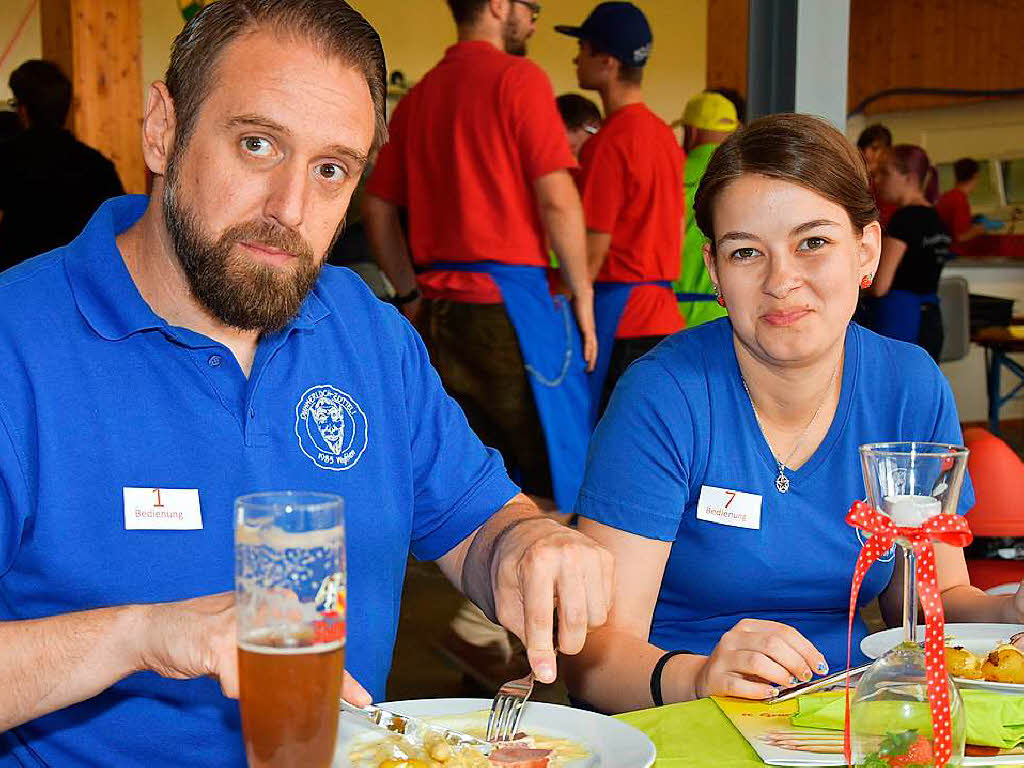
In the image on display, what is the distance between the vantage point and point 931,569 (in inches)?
42.3

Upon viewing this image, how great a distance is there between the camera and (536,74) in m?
3.65

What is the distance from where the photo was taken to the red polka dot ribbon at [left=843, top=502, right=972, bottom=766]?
104cm

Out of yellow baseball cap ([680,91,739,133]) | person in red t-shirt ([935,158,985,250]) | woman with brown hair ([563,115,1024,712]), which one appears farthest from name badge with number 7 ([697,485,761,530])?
person in red t-shirt ([935,158,985,250])

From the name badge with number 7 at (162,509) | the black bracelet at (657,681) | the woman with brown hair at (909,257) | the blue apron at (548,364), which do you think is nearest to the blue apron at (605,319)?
the blue apron at (548,364)

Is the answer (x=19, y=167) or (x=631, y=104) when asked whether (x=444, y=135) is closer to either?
(x=631, y=104)

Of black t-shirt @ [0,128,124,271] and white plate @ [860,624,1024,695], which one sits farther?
black t-shirt @ [0,128,124,271]

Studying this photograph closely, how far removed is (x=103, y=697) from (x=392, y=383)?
0.53m

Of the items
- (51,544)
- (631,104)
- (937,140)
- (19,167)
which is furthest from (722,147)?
(937,140)

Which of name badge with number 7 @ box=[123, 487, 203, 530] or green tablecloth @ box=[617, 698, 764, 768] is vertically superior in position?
name badge with number 7 @ box=[123, 487, 203, 530]

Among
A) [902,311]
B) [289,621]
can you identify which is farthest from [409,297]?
[902,311]

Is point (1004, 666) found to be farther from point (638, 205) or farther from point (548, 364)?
point (638, 205)

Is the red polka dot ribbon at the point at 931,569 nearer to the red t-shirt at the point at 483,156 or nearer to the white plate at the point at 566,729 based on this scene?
the white plate at the point at 566,729

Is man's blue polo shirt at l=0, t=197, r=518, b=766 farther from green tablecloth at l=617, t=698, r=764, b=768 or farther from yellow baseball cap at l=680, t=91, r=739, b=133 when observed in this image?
yellow baseball cap at l=680, t=91, r=739, b=133

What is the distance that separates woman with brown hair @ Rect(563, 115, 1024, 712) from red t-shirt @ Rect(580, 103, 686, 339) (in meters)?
2.21
